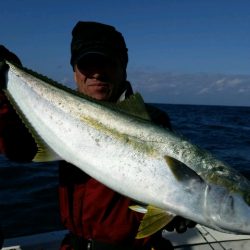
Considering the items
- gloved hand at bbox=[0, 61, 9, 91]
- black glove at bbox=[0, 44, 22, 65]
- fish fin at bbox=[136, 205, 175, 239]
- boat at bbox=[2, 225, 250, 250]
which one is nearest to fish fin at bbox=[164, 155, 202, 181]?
fish fin at bbox=[136, 205, 175, 239]

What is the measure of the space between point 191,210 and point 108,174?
602 millimetres

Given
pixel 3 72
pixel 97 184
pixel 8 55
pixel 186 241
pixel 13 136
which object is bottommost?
pixel 186 241

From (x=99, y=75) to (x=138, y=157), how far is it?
3.94 ft

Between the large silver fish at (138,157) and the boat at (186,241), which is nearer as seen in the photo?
the large silver fish at (138,157)

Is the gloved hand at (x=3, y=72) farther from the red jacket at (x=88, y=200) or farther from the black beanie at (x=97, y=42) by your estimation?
the black beanie at (x=97, y=42)

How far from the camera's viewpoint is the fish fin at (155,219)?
271 cm

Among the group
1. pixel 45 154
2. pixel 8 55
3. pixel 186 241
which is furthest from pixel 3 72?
pixel 186 241

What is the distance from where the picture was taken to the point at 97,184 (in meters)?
3.57

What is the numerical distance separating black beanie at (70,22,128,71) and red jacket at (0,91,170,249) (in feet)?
2.42

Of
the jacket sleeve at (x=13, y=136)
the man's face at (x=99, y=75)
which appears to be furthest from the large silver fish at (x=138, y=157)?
the man's face at (x=99, y=75)

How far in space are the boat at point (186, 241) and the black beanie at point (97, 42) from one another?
9.43 ft

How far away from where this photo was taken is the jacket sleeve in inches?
140

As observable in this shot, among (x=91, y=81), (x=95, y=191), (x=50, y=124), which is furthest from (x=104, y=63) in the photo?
(x=95, y=191)

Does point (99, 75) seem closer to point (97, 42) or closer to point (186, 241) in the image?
point (97, 42)
